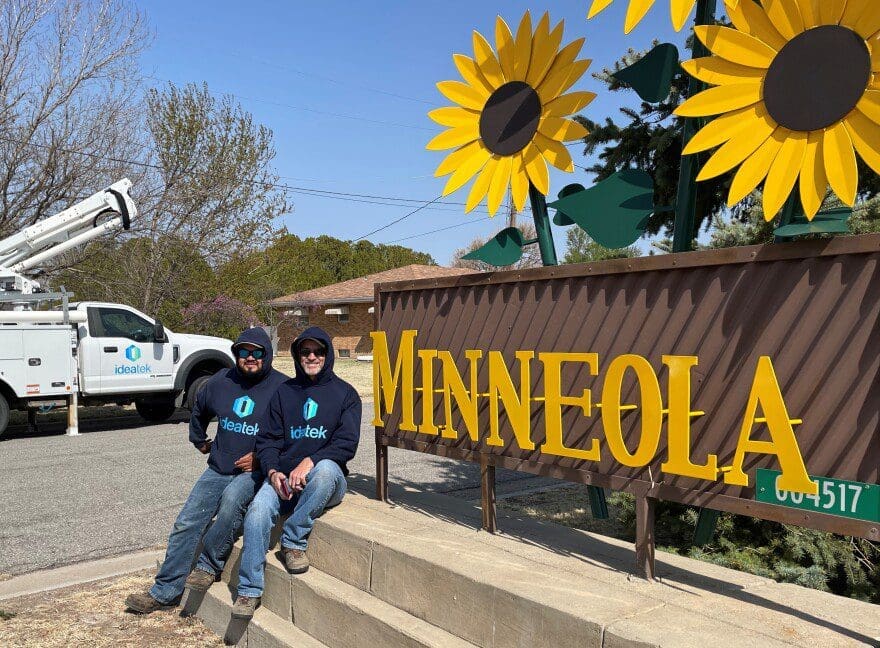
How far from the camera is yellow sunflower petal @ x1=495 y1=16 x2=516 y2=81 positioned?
4008mm

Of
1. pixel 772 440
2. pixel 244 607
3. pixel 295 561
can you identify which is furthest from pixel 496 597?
pixel 244 607

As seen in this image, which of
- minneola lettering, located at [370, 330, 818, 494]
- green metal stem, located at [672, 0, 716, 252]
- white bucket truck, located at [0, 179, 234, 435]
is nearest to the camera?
minneola lettering, located at [370, 330, 818, 494]

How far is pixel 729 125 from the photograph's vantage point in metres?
2.93

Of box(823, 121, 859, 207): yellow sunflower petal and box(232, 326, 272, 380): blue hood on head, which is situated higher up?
box(823, 121, 859, 207): yellow sunflower petal

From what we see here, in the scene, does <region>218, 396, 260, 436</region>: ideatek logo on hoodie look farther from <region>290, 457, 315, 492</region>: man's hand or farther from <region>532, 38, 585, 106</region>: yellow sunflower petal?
<region>532, 38, 585, 106</region>: yellow sunflower petal

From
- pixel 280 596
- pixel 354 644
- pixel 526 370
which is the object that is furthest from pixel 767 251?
pixel 280 596

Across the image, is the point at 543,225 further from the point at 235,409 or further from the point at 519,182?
the point at 235,409

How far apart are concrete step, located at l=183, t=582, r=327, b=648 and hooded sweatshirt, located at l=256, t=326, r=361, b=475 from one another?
76cm

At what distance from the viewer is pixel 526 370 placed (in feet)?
12.3

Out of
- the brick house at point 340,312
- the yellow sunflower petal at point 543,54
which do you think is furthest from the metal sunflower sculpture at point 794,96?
the brick house at point 340,312

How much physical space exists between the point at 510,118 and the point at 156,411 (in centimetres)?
1148

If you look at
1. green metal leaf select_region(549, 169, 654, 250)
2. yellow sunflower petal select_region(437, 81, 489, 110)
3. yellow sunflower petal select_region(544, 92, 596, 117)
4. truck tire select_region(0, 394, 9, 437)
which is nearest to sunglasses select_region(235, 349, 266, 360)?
yellow sunflower petal select_region(437, 81, 489, 110)

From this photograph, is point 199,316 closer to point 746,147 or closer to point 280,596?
point 280,596

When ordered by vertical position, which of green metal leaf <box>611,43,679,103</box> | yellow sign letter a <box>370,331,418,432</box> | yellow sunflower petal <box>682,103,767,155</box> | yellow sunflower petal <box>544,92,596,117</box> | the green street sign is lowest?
the green street sign
